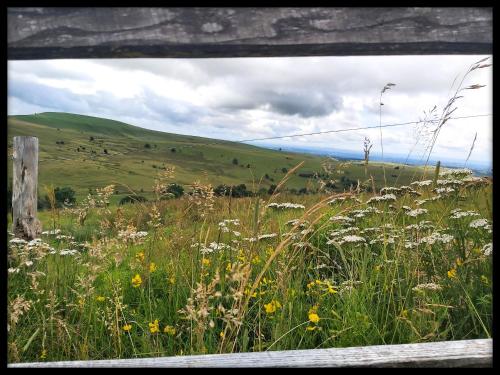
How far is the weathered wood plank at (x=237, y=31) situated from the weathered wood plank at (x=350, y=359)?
49.9 inches

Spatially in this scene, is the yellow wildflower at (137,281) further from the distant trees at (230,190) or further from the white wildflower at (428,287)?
the white wildflower at (428,287)

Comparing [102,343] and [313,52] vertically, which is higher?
[313,52]

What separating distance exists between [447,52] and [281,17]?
2.42 ft

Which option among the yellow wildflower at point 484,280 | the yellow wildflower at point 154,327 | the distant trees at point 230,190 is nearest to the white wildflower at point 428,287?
the yellow wildflower at point 484,280

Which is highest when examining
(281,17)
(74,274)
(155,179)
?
(281,17)

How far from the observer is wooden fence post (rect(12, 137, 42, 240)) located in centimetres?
586

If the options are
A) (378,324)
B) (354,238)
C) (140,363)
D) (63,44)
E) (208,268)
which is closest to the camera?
(63,44)

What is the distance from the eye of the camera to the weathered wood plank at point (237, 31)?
1.96 meters

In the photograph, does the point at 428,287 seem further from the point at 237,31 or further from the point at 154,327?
the point at 237,31

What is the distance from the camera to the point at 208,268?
152 inches

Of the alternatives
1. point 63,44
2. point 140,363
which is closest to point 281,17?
point 63,44

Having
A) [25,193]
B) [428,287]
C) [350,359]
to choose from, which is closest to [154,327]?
[350,359]

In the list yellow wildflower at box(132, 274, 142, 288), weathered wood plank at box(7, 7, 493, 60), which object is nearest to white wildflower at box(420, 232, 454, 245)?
weathered wood plank at box(7, 7, 493, 60)

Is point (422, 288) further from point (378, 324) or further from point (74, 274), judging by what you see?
point (74, 274)
